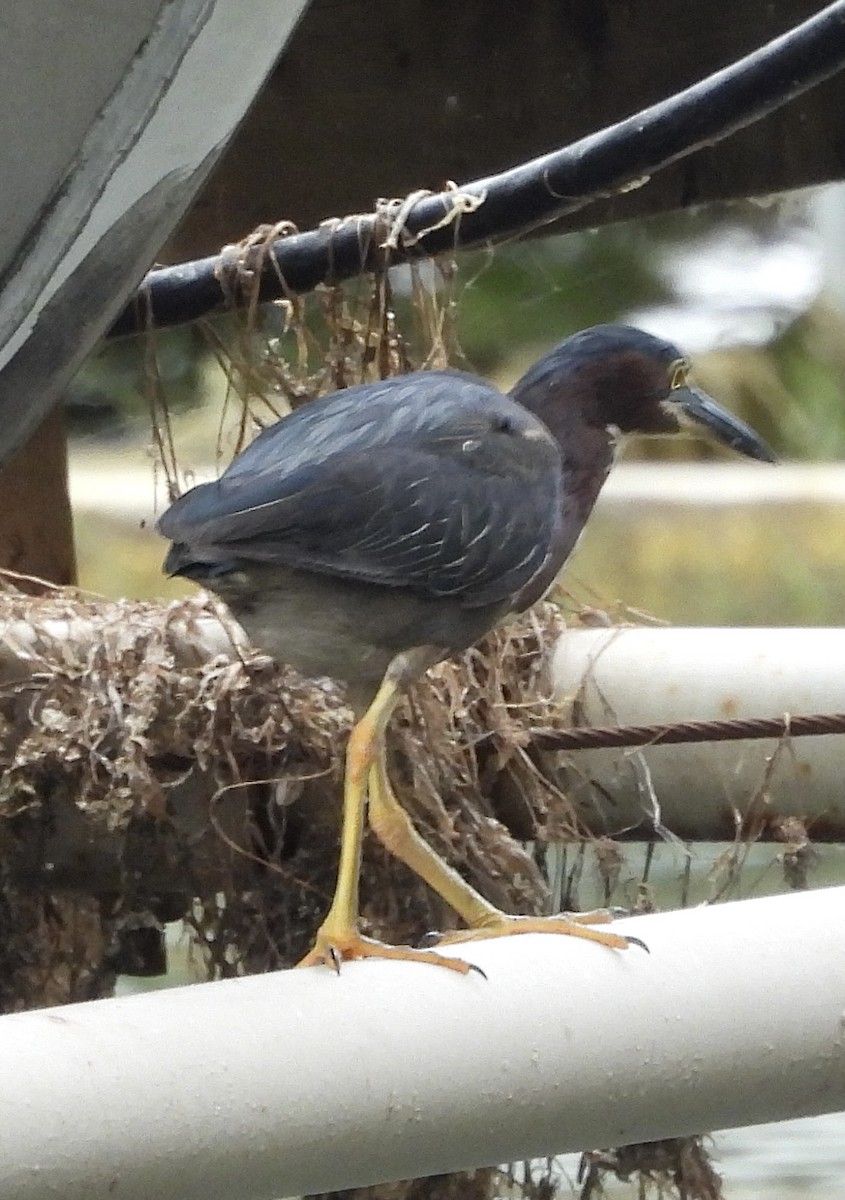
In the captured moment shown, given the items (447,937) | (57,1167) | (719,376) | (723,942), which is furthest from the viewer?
(719,376)

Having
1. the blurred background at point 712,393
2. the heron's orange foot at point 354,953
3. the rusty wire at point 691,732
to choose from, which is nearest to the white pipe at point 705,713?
the rusty wire at point 691,732

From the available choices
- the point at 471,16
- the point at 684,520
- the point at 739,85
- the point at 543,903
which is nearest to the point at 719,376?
the point at 684,520

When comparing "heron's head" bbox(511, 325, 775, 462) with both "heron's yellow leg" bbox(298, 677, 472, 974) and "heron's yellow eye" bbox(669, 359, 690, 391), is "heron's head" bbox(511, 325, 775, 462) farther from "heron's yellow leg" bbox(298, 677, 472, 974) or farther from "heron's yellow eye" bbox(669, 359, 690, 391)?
"heron's yellow leg" bbox(298, 677, 472, 974)

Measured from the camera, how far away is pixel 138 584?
3.41m

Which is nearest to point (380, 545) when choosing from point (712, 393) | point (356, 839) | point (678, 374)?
point (356, 839)

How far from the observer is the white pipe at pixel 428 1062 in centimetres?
60

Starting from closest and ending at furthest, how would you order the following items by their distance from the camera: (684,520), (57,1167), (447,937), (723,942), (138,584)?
(57,1167) → (723,942) → (447,937) → (138,584) → (684,520)

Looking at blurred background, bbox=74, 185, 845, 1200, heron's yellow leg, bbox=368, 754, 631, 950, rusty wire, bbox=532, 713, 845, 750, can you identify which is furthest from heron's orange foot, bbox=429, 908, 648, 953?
blurred background, bbox=74, 185, 845, 1200

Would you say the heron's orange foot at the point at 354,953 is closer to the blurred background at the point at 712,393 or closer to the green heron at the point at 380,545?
the green heron at the point at 380,545

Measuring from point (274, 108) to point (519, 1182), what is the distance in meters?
0.93

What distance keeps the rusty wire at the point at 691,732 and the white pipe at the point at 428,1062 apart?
26 centimetres

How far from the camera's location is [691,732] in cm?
111

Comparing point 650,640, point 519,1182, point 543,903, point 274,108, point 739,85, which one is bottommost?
point 519,1182

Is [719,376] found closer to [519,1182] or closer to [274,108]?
[274,108]
